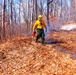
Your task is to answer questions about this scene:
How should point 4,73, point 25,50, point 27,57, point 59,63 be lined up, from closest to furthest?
point 4,73
point 59,63
point 27,57
point 25,50

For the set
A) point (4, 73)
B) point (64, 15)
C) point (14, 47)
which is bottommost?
point (4, 73)

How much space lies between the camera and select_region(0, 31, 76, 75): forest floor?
411 inches

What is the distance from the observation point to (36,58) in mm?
12102

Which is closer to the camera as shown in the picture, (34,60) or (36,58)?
(34,60)

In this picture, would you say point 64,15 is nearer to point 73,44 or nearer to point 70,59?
point 73,44

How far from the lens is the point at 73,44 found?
50.8ft

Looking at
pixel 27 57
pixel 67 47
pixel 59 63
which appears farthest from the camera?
pixel 67 47

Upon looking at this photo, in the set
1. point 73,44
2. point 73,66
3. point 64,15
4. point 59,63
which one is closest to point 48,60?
point 59,63

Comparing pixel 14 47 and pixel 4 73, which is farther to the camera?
pixel 14 47

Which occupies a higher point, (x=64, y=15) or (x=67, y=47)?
(x=64, y=15)

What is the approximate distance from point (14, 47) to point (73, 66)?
A: 15.0ft

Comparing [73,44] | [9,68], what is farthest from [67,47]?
[9,68]

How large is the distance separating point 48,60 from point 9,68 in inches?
85.7

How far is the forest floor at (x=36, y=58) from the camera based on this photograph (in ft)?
34.2
